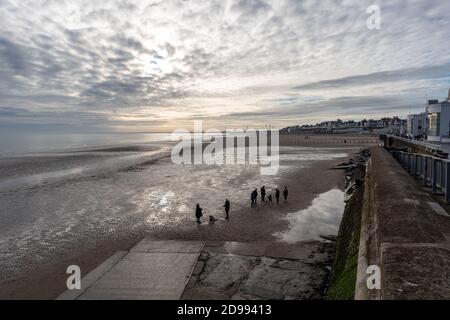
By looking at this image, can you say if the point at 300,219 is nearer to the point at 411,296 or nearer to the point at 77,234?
the point at 77,234

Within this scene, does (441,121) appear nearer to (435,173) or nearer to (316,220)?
(316,220)

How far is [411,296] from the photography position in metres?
4.45

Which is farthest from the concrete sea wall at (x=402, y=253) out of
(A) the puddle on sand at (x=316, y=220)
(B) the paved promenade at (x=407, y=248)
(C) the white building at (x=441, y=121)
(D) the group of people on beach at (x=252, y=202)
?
(C) the white building at (x=441, y=121)

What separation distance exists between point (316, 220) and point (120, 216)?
40.3ft

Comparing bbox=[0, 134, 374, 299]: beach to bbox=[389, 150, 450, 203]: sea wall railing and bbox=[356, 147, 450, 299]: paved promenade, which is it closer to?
bbox=[389, 150, 450, 203]: sea wall railing

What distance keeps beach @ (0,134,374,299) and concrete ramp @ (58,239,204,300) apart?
1230 millimetres

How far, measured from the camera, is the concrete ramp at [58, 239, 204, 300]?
961 centimetres

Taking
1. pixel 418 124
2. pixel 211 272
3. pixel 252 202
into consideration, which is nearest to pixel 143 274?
pixel 211 272

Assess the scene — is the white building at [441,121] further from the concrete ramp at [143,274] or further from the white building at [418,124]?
the concrete ramp at [143,274]

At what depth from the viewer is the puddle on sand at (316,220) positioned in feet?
50.9

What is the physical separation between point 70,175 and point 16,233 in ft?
71.2

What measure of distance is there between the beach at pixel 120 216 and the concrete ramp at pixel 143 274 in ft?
4.03

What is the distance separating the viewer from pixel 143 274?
10922 millimetres
